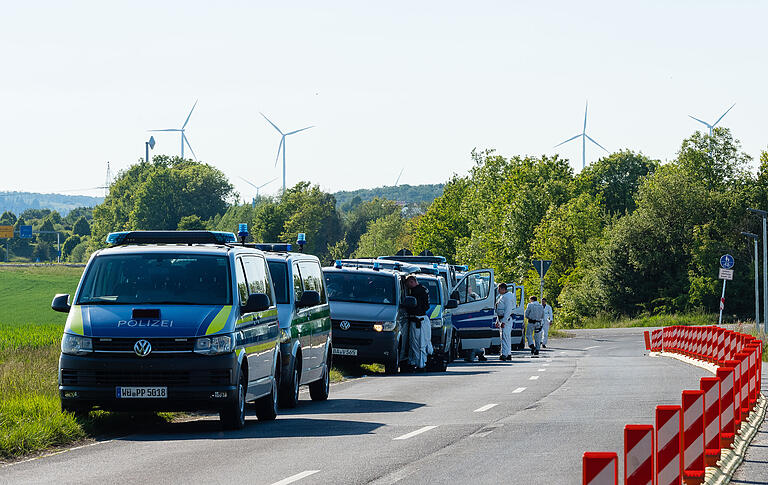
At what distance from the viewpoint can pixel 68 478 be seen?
33.2 feet

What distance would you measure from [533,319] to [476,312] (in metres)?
6.49

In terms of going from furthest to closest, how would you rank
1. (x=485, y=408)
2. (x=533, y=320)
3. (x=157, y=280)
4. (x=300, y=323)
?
(x=533, y=320), (x=300, y=323), (x=485, y=408), (x=157, y=280)

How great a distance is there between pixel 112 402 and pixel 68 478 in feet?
9.84

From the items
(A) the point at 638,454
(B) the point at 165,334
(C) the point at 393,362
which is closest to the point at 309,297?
(B) the point at 165,334

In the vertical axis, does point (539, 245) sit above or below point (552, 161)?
below

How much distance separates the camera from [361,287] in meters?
24.1

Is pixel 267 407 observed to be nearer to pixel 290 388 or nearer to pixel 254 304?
pixel 290 388

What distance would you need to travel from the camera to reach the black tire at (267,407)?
1491cm

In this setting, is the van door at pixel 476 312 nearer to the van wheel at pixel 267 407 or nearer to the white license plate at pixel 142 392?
the van wheel at pixel 267 407

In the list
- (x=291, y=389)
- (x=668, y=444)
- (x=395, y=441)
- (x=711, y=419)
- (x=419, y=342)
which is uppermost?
(x=668, y=444)

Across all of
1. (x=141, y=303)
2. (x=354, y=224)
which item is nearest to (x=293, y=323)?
(x=141, y=303)

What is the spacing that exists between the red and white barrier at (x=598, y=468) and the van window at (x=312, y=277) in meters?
12.2

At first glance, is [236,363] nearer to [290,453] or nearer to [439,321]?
[290,453]

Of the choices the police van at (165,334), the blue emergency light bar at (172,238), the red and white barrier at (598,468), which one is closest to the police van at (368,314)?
the blue emergency light bar at (172,238)
